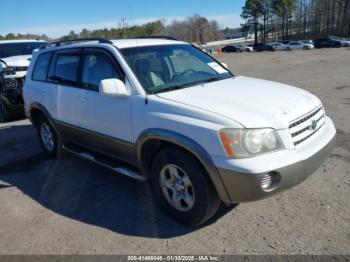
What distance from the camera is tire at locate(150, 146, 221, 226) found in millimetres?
3244

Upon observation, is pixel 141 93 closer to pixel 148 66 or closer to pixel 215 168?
pixel 148 66

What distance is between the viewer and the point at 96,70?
14.3 ft

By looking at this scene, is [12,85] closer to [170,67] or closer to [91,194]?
[91,194]

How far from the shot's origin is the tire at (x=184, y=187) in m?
3.24

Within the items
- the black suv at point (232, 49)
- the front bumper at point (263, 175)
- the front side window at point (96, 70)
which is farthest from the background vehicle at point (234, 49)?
the front bumper at point (263, 175)

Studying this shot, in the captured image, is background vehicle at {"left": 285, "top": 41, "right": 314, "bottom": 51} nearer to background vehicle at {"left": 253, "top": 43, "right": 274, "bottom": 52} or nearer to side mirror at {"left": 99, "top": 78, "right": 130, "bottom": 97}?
background vehicle at {"left": 253, "top": 43, "right": 274, "bottom": 52}

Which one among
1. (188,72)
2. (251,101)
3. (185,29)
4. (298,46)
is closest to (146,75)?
(188,72)

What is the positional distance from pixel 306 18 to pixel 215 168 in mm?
89869

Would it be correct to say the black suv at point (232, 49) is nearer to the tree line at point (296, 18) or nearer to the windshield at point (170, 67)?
the tree line at point (296, 18)

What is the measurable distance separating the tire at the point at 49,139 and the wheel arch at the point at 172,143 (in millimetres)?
2268

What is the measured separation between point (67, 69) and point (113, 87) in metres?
1.60

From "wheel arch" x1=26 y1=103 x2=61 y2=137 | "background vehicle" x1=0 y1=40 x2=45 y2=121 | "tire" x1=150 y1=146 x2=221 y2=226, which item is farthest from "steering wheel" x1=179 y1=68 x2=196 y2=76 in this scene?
"background vehicle" x1=0 y1=40 x2=45 y2=121

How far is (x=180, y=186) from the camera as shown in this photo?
3.53m

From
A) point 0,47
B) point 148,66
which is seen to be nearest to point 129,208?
point 148,66
